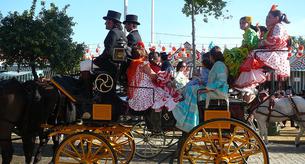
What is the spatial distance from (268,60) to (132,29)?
2.35 metres

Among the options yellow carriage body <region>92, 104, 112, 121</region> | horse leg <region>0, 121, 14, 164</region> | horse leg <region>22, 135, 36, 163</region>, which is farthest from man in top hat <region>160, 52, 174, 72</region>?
horse leg <region>0, 121, 14, 164</region>

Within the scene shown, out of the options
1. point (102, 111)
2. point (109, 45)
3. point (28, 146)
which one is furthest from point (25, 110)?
point (109, 45)

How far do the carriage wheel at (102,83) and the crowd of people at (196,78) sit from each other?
0.53 feet

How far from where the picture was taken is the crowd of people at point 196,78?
228 inches

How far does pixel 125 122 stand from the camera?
19.8ft

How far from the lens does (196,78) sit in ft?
20.7

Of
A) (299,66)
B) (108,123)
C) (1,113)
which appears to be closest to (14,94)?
(1,113)

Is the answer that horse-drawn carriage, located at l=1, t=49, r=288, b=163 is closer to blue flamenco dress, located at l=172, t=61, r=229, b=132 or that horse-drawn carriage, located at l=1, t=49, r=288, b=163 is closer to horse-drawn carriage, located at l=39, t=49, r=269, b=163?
horse-drawn carriage, located at l=39, t=49, r=269, b=163

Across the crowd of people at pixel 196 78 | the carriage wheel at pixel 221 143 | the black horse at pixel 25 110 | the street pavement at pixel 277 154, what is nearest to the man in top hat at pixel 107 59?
the crowd of people at pixel 196 78

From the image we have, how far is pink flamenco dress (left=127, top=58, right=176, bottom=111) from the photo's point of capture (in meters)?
5.90

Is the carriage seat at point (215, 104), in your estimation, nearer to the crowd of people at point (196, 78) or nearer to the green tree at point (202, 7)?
the crowd of people at point (196, 78)

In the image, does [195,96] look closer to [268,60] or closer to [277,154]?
[268,60]

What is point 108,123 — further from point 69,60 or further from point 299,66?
point 299,66

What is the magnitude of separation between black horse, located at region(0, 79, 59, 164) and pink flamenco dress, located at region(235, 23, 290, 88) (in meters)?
3.29
